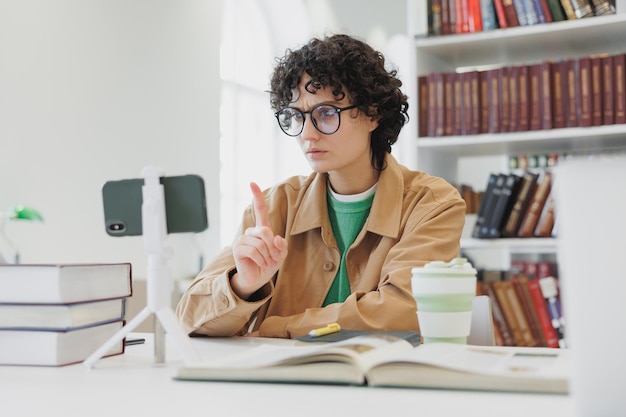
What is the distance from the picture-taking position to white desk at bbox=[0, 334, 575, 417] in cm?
74

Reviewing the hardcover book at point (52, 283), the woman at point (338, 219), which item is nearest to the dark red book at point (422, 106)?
the woman at point (338, 219)

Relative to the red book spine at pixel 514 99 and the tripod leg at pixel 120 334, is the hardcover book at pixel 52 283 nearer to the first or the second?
the tripod leg at pixel 120 334

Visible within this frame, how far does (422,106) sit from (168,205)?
2.25 metres

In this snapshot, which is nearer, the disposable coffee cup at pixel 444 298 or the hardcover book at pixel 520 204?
the disposable coffee cup at pixel 444 298

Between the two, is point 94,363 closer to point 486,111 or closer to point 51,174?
point 486,111

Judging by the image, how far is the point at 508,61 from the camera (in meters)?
3.31

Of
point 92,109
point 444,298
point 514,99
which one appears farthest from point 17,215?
point 444,298

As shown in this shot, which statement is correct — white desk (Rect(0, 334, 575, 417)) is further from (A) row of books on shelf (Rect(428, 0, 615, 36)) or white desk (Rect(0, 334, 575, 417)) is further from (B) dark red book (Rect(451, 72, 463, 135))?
(A) row of books on shelf (Rect(428, 0, 615, 36))

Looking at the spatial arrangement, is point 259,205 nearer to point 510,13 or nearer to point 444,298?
point 444,298

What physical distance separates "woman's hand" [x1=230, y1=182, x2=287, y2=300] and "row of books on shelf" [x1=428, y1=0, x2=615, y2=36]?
1.96 meters

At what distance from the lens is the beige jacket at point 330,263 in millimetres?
1519

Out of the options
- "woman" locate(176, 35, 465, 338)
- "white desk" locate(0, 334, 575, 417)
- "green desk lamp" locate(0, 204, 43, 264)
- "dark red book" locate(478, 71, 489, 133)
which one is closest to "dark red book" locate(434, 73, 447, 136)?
"dark red book" locate(478, 71, 489, 133)

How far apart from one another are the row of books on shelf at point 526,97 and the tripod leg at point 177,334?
2208 mm

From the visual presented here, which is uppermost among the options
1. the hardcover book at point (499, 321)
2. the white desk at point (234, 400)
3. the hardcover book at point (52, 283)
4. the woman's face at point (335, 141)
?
the woman's face at point (335, 141)
